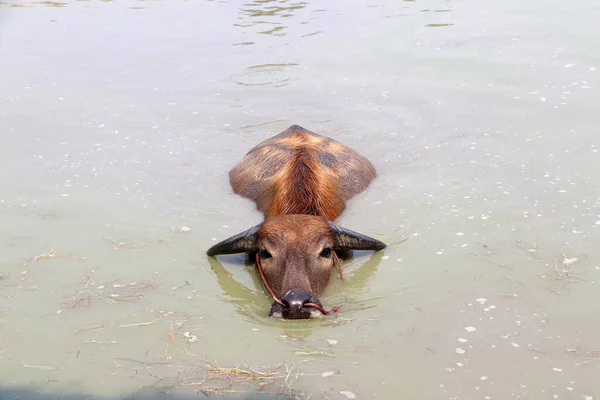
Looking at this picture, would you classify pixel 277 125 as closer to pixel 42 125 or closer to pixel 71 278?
pixel 42 125

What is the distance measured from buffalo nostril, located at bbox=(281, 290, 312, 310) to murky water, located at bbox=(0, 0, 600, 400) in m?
0.16

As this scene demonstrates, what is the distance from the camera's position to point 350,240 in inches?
320

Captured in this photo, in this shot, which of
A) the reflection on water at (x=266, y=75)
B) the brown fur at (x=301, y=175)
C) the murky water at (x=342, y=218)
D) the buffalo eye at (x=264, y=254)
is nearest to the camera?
the murky water at (x=342, y=218)

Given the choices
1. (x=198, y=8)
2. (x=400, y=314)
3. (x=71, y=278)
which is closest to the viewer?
(x=400, y=314)

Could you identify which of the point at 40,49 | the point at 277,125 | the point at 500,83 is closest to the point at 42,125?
the point at 277,125

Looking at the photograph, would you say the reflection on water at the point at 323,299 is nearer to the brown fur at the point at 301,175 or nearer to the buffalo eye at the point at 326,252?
the buffalo eye at the point at 326,252

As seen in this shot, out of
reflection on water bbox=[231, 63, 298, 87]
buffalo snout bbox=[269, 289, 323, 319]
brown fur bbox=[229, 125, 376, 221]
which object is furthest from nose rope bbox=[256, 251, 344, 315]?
reflection on water bbox=[231, 63, 298, 87]

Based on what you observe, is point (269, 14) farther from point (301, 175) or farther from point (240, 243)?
point (240, 243)

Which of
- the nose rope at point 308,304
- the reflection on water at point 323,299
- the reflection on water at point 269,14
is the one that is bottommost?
the reflection on water at point 323,299

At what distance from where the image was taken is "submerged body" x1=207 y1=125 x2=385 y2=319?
744 centimetres

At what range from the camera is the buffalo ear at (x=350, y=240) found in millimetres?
8066

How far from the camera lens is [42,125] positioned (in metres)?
12.3

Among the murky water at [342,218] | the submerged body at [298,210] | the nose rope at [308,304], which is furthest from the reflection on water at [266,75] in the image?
the nose rope at [308,304]

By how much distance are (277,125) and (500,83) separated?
12.0 feet
